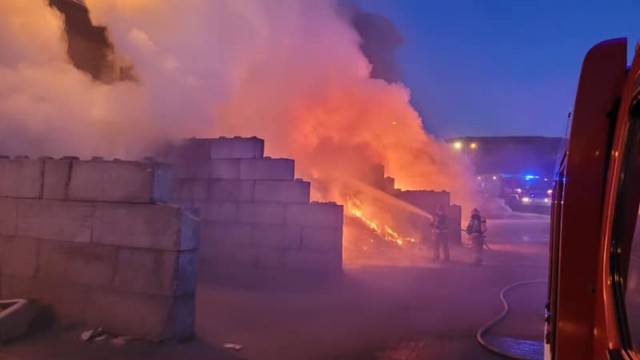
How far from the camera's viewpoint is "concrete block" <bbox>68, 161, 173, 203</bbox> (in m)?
6.05

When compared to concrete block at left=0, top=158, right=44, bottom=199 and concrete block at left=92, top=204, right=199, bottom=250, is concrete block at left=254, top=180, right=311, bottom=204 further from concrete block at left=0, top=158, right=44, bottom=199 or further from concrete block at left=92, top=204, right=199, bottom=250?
concrete block at left=0, top=158, right=44, bottom=199

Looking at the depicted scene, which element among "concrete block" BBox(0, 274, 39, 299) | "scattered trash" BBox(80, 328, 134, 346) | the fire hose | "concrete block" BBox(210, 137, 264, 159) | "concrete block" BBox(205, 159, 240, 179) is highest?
"concrete block" BBox(210, 137, 264, 159)

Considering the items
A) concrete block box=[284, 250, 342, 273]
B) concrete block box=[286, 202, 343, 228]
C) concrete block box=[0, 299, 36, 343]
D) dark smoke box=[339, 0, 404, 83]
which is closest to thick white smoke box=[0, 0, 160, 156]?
concrete block box=[286, 202, 343, 228]

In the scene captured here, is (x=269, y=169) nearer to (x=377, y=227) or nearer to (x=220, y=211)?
(x=220, y=211)

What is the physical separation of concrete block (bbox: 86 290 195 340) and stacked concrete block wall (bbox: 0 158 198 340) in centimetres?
1

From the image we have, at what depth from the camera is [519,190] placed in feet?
138

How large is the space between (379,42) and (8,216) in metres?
28.0

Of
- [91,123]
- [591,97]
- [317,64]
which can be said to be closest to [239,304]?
[91,123]

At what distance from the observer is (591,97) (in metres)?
2.18

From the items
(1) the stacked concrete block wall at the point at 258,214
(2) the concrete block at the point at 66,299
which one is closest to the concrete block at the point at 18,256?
(2) the concrete block at the point at 66,299

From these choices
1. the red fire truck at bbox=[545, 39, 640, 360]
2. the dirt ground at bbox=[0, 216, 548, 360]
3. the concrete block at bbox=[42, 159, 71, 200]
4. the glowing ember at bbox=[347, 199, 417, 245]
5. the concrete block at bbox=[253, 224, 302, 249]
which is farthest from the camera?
the glowing ember at bbox=[347, 199, 417, 245]

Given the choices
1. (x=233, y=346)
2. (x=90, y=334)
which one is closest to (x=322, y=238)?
(x=233, y=346)

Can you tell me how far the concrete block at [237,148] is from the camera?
998 centimetres

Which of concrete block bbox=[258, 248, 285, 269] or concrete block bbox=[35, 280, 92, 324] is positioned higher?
concrete block bbox=[258, 248, 285, 269]
